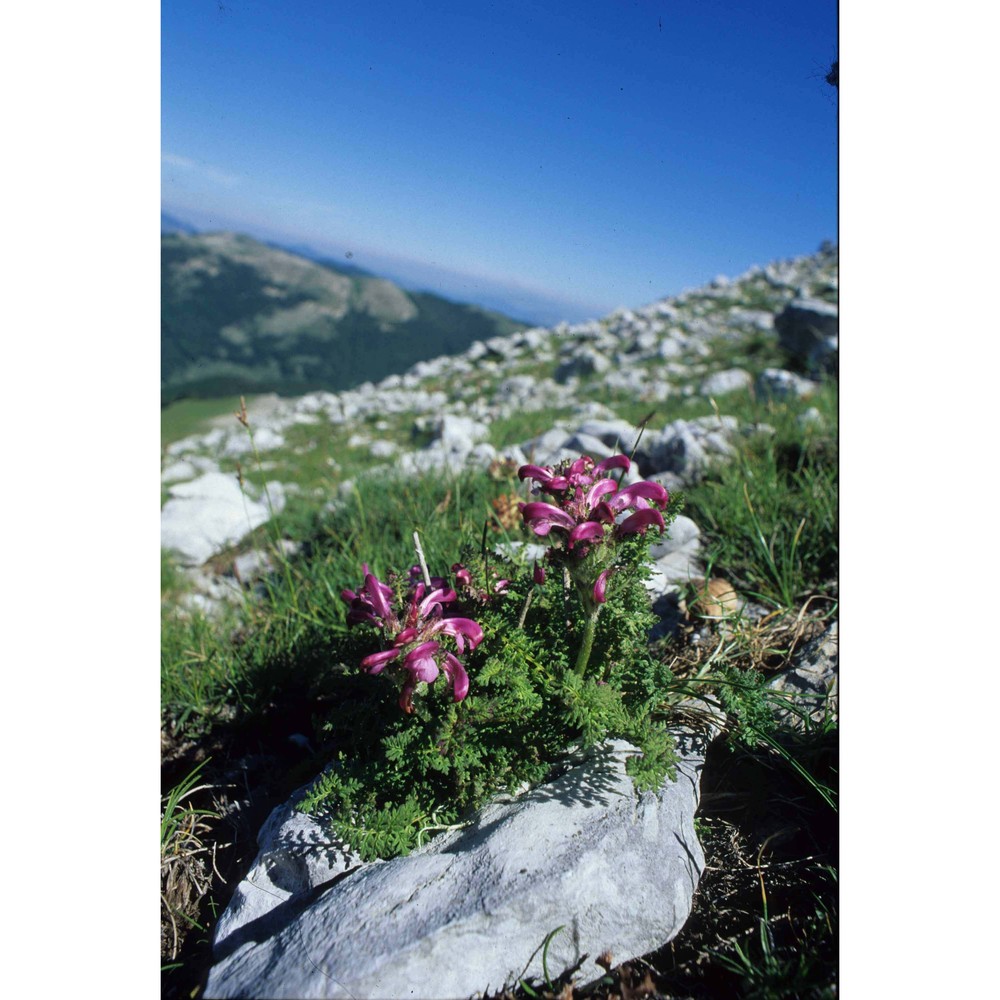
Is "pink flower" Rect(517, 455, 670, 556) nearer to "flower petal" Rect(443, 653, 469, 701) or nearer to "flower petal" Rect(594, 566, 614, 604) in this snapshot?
"flower petal" Rect(594, 566, 614, 604)

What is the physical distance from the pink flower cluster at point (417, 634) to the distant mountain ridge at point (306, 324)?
428 inches

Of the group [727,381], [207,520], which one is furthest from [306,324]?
[207,520]

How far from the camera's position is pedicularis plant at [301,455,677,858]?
1.75 m

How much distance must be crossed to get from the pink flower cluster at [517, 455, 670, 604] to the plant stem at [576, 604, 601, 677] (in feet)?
0.34

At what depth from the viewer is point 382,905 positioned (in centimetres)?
166

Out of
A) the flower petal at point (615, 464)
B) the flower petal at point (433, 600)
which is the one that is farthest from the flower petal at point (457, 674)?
the flower petal at point (615, 464)

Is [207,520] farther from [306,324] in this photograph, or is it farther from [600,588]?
[306,324]

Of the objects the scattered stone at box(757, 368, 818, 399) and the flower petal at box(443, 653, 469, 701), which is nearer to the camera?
the flower petal at box(443, 653, 469, 701)

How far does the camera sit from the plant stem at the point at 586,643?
188 cm

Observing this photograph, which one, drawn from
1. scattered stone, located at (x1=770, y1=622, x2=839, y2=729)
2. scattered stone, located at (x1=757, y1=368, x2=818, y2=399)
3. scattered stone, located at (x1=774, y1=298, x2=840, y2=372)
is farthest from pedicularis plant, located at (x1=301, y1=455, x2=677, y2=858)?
scattered stone, located at (x1=774, y1=298, x2=840, y2=372)
